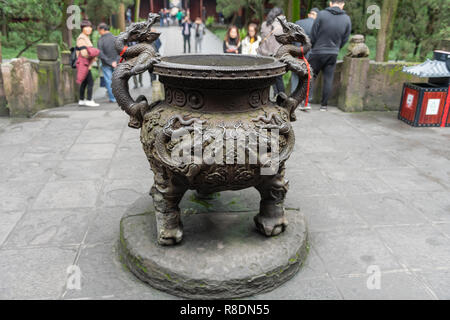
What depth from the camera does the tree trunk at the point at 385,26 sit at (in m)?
8.74

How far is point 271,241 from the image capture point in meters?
2.78

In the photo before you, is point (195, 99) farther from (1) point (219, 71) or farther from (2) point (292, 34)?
(2) point (292, 34)

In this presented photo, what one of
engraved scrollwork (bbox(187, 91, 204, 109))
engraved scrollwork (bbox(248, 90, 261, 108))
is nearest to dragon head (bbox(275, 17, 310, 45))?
engraved scrollwork (bbox(248, 90, 261, 108))

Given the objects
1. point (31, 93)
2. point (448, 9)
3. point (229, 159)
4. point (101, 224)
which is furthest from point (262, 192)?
point (448, 9)

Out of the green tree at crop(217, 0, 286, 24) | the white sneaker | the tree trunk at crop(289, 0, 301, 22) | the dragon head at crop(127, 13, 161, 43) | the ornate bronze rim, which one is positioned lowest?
the white sneaker

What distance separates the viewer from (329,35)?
6656 millimetres

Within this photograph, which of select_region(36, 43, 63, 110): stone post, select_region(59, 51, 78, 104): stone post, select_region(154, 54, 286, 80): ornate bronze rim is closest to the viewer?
select_region(154, 54, 286, 80): ornate bronze rim

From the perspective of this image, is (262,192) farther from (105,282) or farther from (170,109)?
(105,282)

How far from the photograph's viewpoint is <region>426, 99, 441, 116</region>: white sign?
6.09m

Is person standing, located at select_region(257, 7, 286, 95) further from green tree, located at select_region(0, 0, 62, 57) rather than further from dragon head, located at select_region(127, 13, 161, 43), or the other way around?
green tree, located at select_region(0, 0, 62, 57)

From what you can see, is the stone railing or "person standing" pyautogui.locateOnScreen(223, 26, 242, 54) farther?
"person standing" pyautogui.locateOnScreen(223, 26, 242, 54)

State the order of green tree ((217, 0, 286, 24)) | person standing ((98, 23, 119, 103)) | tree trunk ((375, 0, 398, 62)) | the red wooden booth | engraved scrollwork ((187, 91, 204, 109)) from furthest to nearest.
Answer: green tree ((217, 0, 286, 24)) → tree trunk ((375, 0, 398, 62)) → person standing ((98, 23, 119, 103)) → the red wooden booth → engraved scrollwork ((187, 91, 204, 109))

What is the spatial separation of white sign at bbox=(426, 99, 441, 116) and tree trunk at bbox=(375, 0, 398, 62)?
3603mm

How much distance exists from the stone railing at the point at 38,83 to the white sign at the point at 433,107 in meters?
6.34
